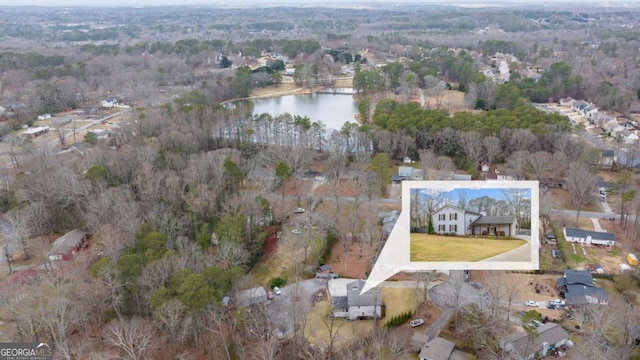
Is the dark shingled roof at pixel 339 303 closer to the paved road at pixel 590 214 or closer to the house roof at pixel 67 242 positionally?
the house roof at pixel 67 242

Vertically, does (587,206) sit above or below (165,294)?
below

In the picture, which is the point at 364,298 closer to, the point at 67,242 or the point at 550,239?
the point at 550,239

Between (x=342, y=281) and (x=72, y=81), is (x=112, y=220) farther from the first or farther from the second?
(x=72, y=81)

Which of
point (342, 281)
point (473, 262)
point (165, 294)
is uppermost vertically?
point (473, 262)

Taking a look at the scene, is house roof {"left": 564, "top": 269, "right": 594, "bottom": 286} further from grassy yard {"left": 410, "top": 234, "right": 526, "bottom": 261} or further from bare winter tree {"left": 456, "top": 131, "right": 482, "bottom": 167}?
bare winter tree {"left": 456, "top": 131, "right": 482, "bottom": 167}

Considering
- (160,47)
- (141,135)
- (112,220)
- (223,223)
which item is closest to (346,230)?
(223,223)

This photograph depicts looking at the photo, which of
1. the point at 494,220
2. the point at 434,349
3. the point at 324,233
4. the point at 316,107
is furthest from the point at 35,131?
the point at 494,220

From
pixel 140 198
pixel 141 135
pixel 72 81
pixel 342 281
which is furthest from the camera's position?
pixel 72 81
